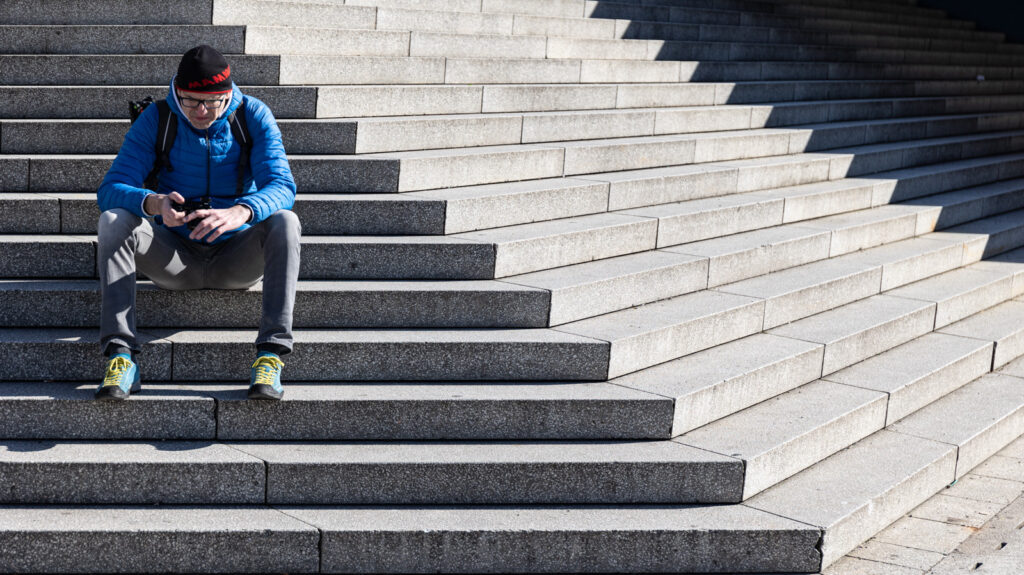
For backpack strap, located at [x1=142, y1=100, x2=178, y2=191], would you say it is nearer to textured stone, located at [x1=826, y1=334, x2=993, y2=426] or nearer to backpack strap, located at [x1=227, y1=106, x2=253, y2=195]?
backpack strap, located at [x1=227, y1=106, x2=253, y2=195]

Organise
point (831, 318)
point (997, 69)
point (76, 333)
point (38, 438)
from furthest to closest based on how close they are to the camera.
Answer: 1. point (997, 69)
2. point (831, 318)
3. point (76, 333)
4. point (38, 438)

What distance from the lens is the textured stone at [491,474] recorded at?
4.57m

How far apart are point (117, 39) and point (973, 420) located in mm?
5367

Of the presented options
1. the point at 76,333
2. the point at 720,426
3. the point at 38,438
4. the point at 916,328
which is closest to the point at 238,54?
the point at 76,333

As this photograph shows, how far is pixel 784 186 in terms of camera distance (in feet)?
27.7

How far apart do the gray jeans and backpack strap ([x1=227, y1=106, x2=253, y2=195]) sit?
0.86 ft

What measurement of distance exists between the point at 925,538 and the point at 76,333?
3.88 meters

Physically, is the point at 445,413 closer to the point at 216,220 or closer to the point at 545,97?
the point at 216,220

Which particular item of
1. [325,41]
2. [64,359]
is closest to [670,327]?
[64,359]

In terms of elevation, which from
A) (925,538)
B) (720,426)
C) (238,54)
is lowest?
(925,538)

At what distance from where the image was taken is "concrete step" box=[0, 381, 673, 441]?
462cm

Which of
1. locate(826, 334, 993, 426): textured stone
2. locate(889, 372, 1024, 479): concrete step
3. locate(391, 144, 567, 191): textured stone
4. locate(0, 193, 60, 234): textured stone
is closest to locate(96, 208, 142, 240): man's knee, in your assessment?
locate(0, 193, 60, 234): textured stone

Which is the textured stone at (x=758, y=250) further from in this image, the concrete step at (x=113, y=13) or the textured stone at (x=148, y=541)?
the concrete step at (x=113, y=13)

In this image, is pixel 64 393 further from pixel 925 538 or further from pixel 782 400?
pixel 925 538
